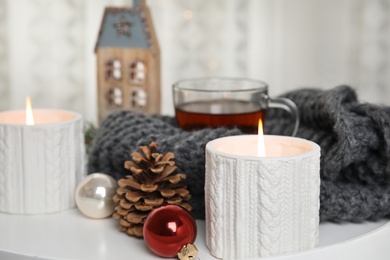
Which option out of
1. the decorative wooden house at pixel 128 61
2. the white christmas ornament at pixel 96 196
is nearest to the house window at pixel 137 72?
the decorative wooden house at pixel 128 61

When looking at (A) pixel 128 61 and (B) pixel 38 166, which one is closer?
(B) pixel 38 166

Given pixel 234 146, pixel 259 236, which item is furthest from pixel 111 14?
pixel 259 236

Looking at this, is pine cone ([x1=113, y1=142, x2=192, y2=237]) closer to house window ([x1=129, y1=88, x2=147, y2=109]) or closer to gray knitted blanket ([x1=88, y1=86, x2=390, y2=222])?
gray knitted blanket ([x1=88, y1=86, x2=390, y2=222])

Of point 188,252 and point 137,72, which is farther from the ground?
point 137,72

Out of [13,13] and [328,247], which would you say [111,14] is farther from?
[328,247]

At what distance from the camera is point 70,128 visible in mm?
698

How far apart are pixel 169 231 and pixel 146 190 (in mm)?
62

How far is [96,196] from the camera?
670 mm

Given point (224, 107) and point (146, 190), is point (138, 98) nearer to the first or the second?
point (224, 107)

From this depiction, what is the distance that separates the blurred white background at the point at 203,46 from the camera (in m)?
1.30

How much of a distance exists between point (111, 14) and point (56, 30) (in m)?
0.33

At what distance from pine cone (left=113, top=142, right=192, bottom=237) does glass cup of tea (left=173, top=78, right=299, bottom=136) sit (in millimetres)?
121

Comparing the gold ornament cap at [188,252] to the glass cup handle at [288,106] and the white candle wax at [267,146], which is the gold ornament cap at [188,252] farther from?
the glass cup handle at [288,106]

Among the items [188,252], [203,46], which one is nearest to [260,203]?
[188,252]
